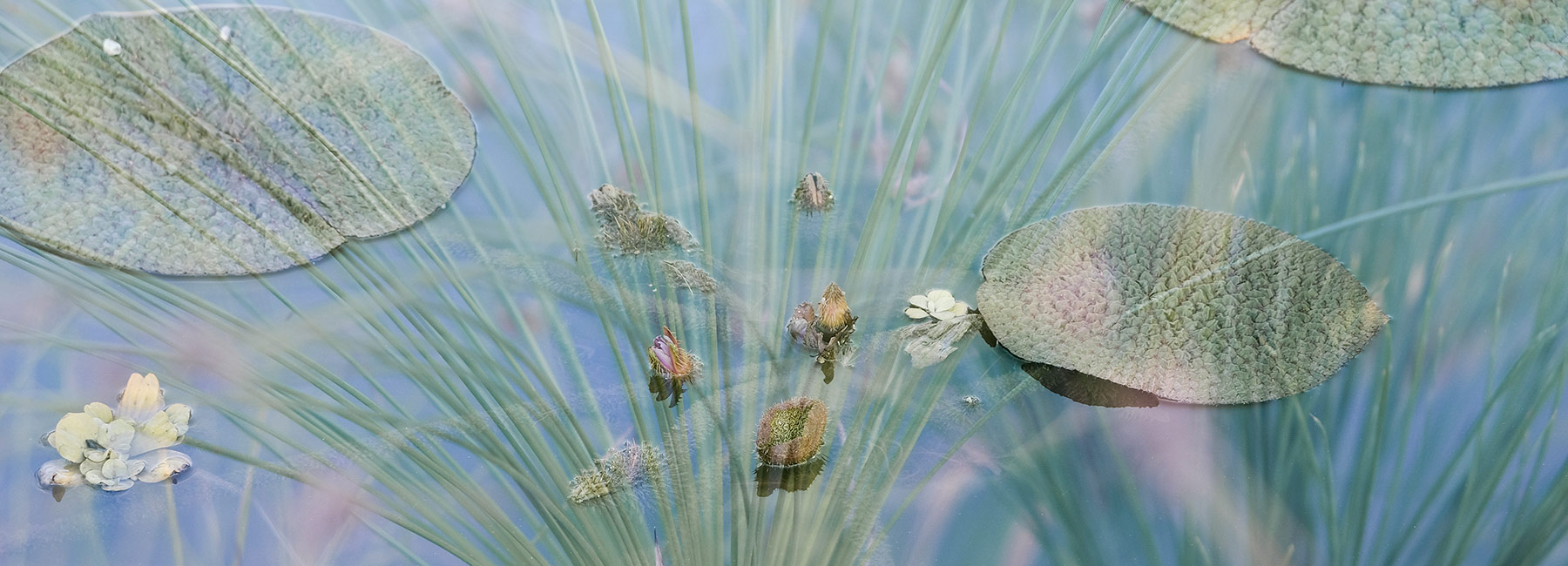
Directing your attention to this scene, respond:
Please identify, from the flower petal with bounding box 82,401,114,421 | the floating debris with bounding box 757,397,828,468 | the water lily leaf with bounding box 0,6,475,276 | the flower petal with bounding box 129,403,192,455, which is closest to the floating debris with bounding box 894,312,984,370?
the floating debris with bounding box 757,397,828,468

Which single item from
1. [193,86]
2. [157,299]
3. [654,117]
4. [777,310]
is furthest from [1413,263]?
[193,86]

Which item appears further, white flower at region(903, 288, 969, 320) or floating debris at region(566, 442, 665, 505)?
white flower at region(903, 288, 969, 320)

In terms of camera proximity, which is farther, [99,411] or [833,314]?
[833,314]

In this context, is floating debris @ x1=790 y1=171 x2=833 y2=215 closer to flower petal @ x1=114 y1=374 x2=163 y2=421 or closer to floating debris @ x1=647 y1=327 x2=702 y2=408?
floating debris @ x1=647 y1=327 x2=702 y2=408

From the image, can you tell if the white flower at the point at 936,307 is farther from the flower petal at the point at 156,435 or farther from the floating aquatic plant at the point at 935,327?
the flower petal at the point at 156,435

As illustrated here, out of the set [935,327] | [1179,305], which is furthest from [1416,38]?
[935,327]

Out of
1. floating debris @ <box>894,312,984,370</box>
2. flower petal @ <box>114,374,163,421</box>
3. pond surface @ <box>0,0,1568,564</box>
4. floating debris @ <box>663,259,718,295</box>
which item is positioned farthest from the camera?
floating debris @ <box>663,259,718,295</box>

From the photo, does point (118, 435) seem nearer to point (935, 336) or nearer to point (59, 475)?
point (59, 475)
